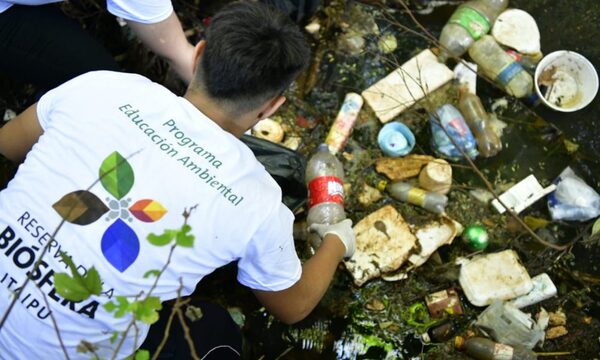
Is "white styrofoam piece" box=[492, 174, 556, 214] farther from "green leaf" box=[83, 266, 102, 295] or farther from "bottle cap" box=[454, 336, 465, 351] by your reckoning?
"green leaf" box=[83, 266, 102, 295]

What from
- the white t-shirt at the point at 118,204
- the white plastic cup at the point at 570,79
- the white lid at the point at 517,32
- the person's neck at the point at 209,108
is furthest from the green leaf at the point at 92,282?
the white lid at the point at 517,32

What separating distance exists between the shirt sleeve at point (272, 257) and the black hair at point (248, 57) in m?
0.38

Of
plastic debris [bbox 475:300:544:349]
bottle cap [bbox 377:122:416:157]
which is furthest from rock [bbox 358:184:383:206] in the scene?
plastic debris [bbox 475:300:544:349]

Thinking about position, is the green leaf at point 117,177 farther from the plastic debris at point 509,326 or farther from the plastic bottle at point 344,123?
the plastic debris at point 509,326

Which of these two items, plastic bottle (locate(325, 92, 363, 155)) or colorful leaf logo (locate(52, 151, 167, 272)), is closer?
colorful leaf logo (locate(52, 151, 167, 272))

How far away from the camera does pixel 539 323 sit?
8.77 ft

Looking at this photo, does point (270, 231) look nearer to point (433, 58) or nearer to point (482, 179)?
point (482, 179)

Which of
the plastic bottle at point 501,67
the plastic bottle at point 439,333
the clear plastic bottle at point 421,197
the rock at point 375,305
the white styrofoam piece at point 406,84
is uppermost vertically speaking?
the plastic bottle at point 501,67

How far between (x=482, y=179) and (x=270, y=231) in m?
1.72

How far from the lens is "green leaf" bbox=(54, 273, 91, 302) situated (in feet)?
3.63

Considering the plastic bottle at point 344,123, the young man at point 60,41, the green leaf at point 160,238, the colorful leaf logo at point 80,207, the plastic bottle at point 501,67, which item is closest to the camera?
the green leaf at point 160,238

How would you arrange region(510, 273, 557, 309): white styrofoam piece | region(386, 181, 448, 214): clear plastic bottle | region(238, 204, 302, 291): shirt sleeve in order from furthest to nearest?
region(386, 181, 448, 214): clear plastic bottle
region(510, 273, 557, 309): white styrofoam piece
region(238, 204, 302, 291): shirt sleeve

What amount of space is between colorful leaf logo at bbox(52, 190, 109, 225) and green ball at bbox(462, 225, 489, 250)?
1.91 meters

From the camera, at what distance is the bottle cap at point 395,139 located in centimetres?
287
